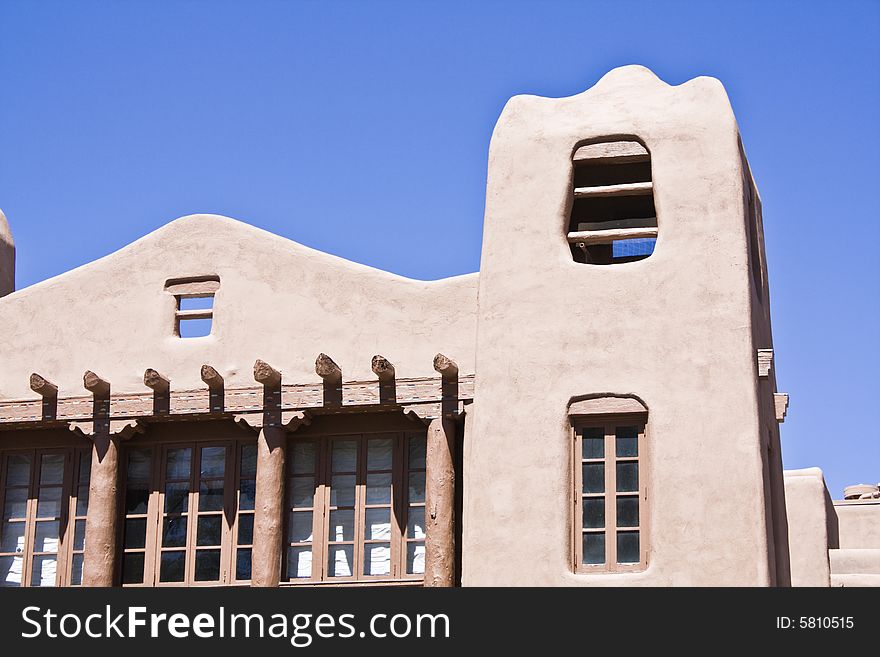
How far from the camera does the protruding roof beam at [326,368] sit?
64.2 ft

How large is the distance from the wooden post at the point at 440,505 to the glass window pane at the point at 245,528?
2377mm

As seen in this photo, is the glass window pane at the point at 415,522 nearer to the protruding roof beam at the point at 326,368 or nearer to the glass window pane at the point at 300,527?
the glass window pane at the point at 300,527

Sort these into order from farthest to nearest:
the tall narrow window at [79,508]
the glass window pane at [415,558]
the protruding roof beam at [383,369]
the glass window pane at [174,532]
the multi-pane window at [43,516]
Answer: the multi-pane window at [43,516] < the tall narrow window at [79,508] < the glass window pane at [174,532] < the glass window pane at [415,558] < the protruding roof beam at [383,369]

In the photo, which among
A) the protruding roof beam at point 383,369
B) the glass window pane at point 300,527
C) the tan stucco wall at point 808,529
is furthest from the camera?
the tan stucco wall at point 808,529

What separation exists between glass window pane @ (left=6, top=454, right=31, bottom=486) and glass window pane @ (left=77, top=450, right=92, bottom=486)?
706 mm

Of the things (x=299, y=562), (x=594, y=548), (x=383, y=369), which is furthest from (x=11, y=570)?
(x=594, y=548)

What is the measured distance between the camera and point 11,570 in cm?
2102

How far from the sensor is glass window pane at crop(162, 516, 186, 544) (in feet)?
67.4

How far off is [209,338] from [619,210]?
5596 millimetres

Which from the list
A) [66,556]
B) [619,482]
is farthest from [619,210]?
[66,556]

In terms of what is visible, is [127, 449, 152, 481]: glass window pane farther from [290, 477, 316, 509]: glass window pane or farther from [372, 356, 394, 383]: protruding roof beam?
[372, 356, 394, 383]: protruding roof beam

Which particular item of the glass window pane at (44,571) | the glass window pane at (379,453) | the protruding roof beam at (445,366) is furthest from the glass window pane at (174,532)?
the protruding roof beam at (445,366)

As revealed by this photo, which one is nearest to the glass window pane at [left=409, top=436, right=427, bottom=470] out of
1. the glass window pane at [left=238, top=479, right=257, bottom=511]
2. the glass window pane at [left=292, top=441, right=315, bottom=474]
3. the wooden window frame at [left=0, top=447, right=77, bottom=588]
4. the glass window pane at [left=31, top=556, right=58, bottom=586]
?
the glass window pane at [left=292, top=441, right=315, bottom=474]
